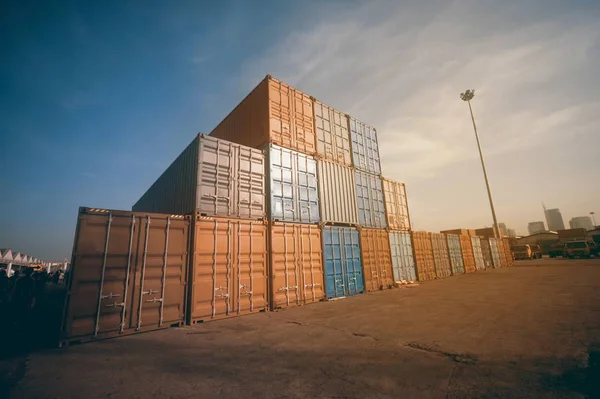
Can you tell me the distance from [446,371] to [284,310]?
261 inches

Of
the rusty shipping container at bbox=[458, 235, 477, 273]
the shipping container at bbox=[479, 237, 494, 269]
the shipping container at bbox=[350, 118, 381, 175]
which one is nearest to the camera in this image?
the shipping container at bbox=[350, 118, 381, 175]

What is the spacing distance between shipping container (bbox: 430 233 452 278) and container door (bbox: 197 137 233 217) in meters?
18.2

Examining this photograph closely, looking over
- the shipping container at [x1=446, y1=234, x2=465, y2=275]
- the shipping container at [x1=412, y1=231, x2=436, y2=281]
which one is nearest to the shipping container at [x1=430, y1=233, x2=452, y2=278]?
the shipping container at [x1=412, y1=231, x2=436, y2=281]

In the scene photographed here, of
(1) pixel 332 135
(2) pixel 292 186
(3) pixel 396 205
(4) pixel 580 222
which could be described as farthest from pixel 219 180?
(4) pixel 580 222

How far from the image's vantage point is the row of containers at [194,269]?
6.51 metres

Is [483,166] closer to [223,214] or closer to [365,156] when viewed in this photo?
[365,156]

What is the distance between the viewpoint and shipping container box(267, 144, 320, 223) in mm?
10594

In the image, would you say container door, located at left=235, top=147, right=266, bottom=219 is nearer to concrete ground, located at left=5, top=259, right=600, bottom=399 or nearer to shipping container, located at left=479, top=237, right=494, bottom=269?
concrete ground, located at left=5, top=259, right=600, bottom=399

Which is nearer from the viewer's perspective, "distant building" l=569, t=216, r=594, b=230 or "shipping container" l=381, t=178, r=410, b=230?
"shipping container" l=381, t=178, r=410, b=230

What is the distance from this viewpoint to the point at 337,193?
1314 centimetres

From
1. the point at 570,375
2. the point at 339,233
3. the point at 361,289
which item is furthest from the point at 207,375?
→ the point at 361,289

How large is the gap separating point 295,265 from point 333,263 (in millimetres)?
2292

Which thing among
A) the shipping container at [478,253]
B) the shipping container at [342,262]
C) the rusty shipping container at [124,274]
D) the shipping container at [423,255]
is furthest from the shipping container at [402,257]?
the shipping container at [478,253]

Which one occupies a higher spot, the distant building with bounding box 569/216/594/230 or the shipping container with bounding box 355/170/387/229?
the distant building with bounding box 569/216/594/230
